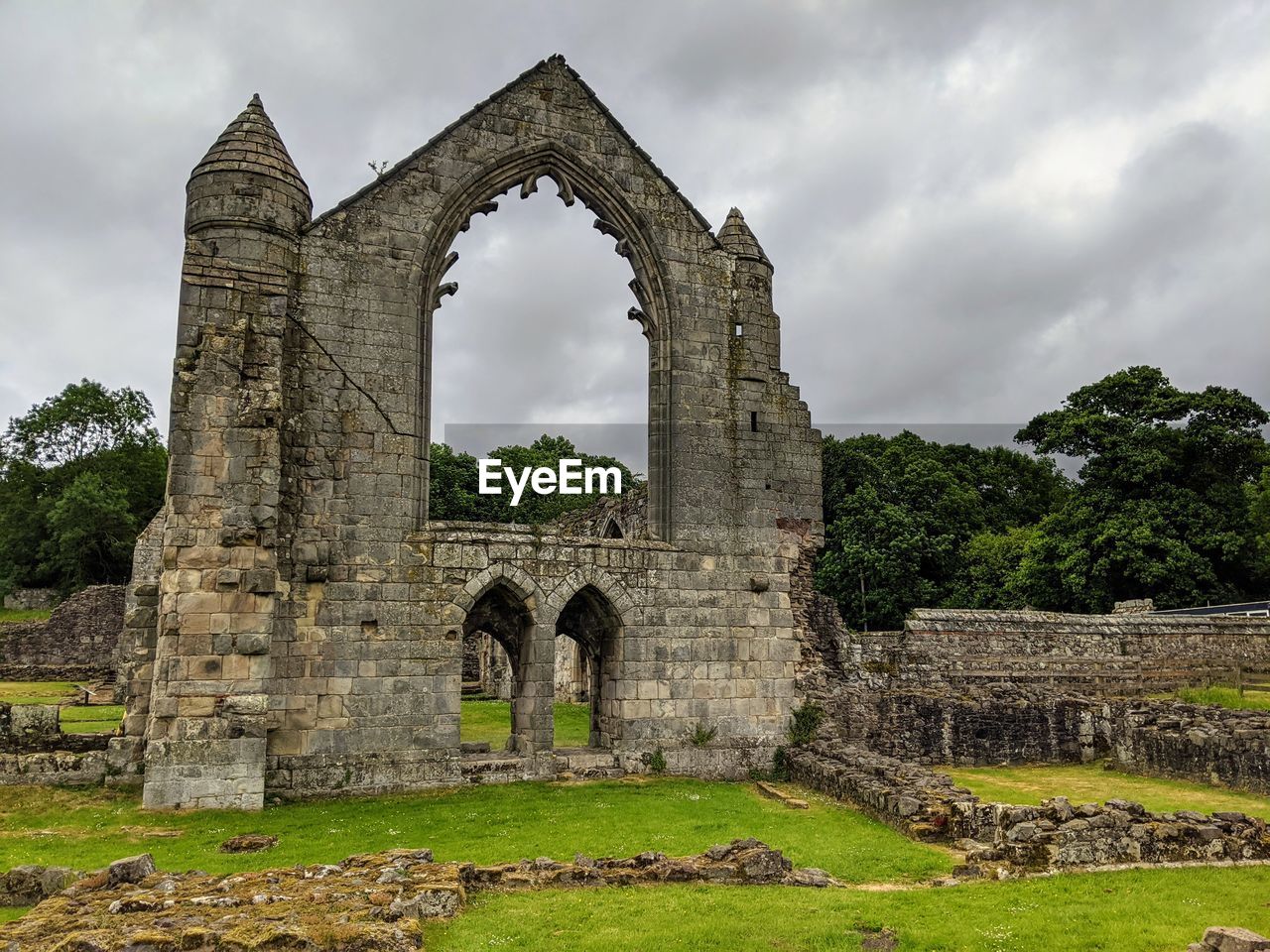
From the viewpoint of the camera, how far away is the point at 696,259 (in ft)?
56.5

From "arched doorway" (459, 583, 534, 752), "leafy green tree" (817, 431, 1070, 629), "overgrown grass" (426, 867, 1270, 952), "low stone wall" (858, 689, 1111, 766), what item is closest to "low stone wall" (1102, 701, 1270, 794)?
"low stone wall" (858, 689, 1111, 766)

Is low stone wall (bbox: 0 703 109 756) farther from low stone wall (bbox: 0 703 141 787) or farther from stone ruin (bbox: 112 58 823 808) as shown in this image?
stone ruin (bbox: 112 58 823 808)

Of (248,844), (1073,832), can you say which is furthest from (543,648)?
(1073,832)

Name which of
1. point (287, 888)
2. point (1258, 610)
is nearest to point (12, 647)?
point (287, 888)

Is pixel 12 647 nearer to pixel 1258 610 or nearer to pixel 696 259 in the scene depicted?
pixel 696 259

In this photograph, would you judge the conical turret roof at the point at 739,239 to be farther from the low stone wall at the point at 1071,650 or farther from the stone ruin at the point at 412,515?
the low stone wall at the point at 1071,650

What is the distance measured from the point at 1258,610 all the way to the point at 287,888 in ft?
95.4

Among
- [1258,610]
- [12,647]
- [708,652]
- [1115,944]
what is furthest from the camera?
[12,647]

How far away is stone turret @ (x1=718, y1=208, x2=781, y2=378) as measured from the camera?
17.2m

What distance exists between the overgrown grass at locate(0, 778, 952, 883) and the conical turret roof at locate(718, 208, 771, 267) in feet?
30.7

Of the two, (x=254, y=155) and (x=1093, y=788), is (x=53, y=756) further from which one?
(x=1093, y=788)

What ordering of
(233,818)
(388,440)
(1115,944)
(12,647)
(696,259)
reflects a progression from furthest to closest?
(12,647) < (696,259) < (388,440) < (233,818) < (1115,944)

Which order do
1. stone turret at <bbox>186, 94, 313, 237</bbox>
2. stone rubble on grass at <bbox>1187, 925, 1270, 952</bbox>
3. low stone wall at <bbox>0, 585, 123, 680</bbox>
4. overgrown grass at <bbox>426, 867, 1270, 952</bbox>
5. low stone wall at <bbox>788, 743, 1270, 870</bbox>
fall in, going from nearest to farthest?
stone rubble on grass at <bbox>1187, 925, 1270, 952</bbox> → overgrown grass at <bbox>426, 867, 1270, 952</bbox> → low stone wall at <bbox>788, 743, 1270, 870</bbox> → stone turret at <bbox>186, 94, 313, 237</bbox> → low stone wall at <bbox>0, 585, 123, 680</bbox>

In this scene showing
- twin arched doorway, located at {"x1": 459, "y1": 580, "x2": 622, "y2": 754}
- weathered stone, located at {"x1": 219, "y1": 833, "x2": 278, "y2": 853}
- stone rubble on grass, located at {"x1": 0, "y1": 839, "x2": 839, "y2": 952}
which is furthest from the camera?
twin arched doorway, located at {"x1": 459, "y1": 580, "x2": 622, "y2": 754}
